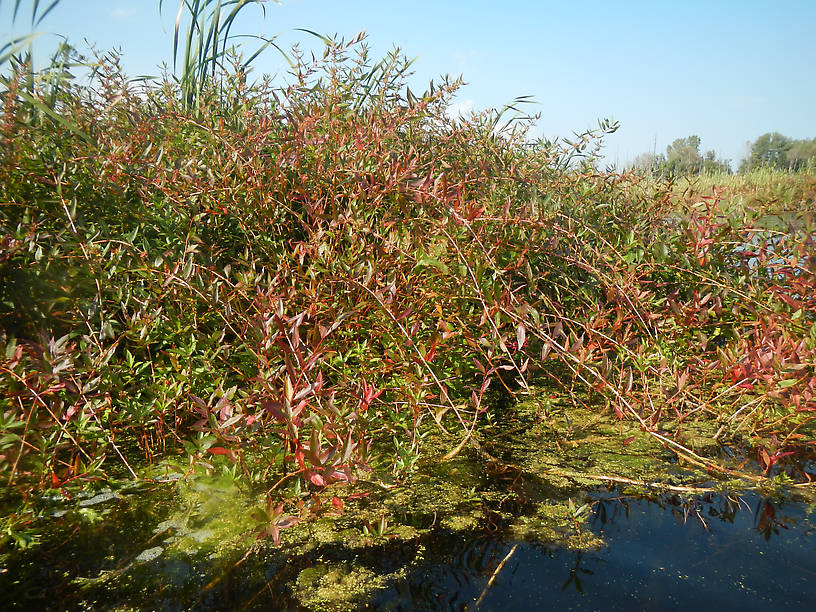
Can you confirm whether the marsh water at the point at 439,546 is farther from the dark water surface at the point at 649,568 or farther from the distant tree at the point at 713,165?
the distant tree at the point at 713,165

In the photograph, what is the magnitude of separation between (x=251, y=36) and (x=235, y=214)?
6.53ft

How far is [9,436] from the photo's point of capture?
4.89 feet

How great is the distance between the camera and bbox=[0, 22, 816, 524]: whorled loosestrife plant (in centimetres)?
179

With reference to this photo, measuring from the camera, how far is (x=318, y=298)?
2125mm

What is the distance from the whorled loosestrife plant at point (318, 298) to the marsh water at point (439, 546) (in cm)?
14

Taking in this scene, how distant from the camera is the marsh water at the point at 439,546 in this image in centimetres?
133

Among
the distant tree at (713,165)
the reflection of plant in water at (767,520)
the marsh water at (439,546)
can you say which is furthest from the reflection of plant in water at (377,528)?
the distant tree at (713,165)

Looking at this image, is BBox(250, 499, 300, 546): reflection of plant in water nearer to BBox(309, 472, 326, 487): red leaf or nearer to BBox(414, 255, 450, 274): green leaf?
BBox(309, 472, 326, 487): red leaf

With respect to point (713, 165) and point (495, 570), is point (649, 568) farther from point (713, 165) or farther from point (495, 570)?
point (713, 165)

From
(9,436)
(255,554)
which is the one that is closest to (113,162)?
(9,436)

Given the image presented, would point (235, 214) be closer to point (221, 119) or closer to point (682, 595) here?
point (221, 119)

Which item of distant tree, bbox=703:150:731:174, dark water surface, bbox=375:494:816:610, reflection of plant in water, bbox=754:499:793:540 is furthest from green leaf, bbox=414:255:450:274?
distant tree, bbox=703:150:731:174

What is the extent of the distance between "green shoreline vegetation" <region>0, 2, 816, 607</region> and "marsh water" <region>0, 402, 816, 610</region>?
18 mm

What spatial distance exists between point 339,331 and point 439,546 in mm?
886
